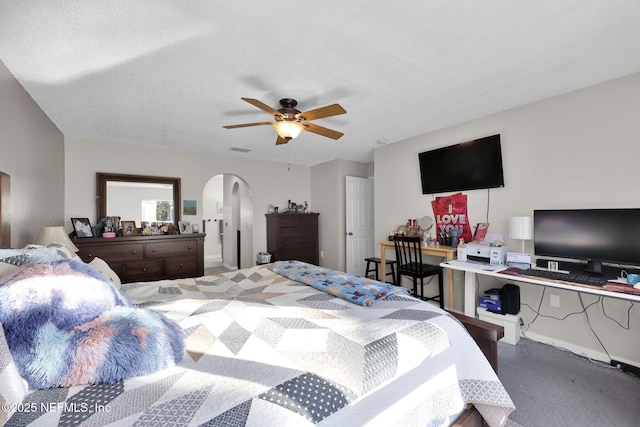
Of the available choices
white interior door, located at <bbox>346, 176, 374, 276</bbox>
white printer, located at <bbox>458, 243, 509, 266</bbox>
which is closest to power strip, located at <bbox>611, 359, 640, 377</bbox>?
white printer, located at <bbox>458, 243, 509, 266</bbox>

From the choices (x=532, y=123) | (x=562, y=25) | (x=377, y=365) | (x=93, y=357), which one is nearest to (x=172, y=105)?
(x=93, y=357)

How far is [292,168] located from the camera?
567 centimetres

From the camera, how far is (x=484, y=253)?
2.88 metres

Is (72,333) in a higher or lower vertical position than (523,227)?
lower

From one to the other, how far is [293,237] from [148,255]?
2.36 meters

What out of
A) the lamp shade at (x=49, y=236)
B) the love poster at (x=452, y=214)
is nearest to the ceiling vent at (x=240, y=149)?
the lamp shade at (x=49, y=236)

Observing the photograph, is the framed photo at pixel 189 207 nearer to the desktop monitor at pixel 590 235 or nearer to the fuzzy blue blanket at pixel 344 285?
the fuzzy blue blanket at pixel 344 285

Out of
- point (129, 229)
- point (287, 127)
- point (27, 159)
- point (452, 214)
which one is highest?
point (287, 127)

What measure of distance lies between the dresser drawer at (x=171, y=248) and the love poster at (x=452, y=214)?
3.59 m

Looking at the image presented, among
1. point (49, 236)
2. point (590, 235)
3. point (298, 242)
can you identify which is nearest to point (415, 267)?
point (590, 235)

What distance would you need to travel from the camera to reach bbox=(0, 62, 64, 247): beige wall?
6.63ft

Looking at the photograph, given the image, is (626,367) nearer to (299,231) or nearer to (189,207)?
(299,231)

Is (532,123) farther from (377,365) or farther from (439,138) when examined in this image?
(377,365)

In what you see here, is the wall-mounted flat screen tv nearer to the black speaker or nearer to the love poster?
the love poster
